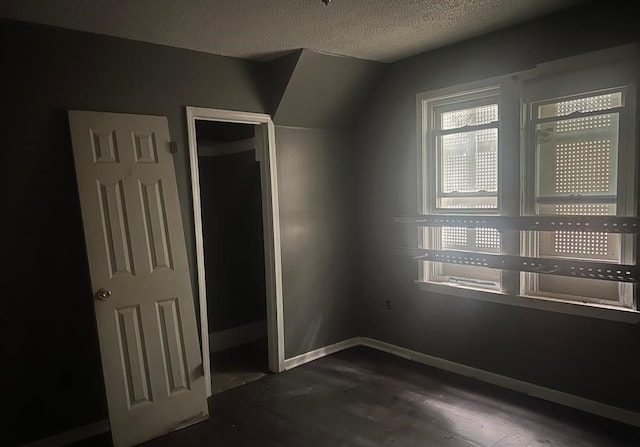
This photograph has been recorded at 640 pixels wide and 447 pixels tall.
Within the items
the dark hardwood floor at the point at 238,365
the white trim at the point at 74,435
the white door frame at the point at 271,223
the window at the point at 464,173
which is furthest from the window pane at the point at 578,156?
the white trim at the point at 74,435

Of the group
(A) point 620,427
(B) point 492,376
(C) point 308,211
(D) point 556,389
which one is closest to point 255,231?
(C) point 308,211

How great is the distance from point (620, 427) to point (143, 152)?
3397mm

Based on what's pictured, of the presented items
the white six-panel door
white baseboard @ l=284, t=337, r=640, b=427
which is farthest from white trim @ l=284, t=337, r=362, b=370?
the white six-panel door

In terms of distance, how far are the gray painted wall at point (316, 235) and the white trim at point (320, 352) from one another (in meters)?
0.04

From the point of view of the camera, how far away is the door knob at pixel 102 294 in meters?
2.66

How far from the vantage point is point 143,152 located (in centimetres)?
291

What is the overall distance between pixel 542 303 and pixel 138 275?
2660 millimetres

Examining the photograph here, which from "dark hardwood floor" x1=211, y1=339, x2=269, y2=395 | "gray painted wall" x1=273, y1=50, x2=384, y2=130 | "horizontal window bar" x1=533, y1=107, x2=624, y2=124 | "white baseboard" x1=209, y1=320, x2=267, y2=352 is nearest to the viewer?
"horizontal window bar" x1=533, y1=107, x2=624, y2=124

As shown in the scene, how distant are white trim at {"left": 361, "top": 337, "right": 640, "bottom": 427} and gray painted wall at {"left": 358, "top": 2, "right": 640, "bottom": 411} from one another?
0.04 meters

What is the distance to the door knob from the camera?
8.72 feet

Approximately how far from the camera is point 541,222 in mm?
2887

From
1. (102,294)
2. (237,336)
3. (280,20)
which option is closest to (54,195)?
(102,294)

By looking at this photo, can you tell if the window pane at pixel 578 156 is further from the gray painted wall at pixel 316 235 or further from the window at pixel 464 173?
the gray painted wall at pixel 316 235

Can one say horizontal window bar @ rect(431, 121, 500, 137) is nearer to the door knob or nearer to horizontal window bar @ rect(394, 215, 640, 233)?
horizontal window bar @ rect(394, 215, 640, 233)
